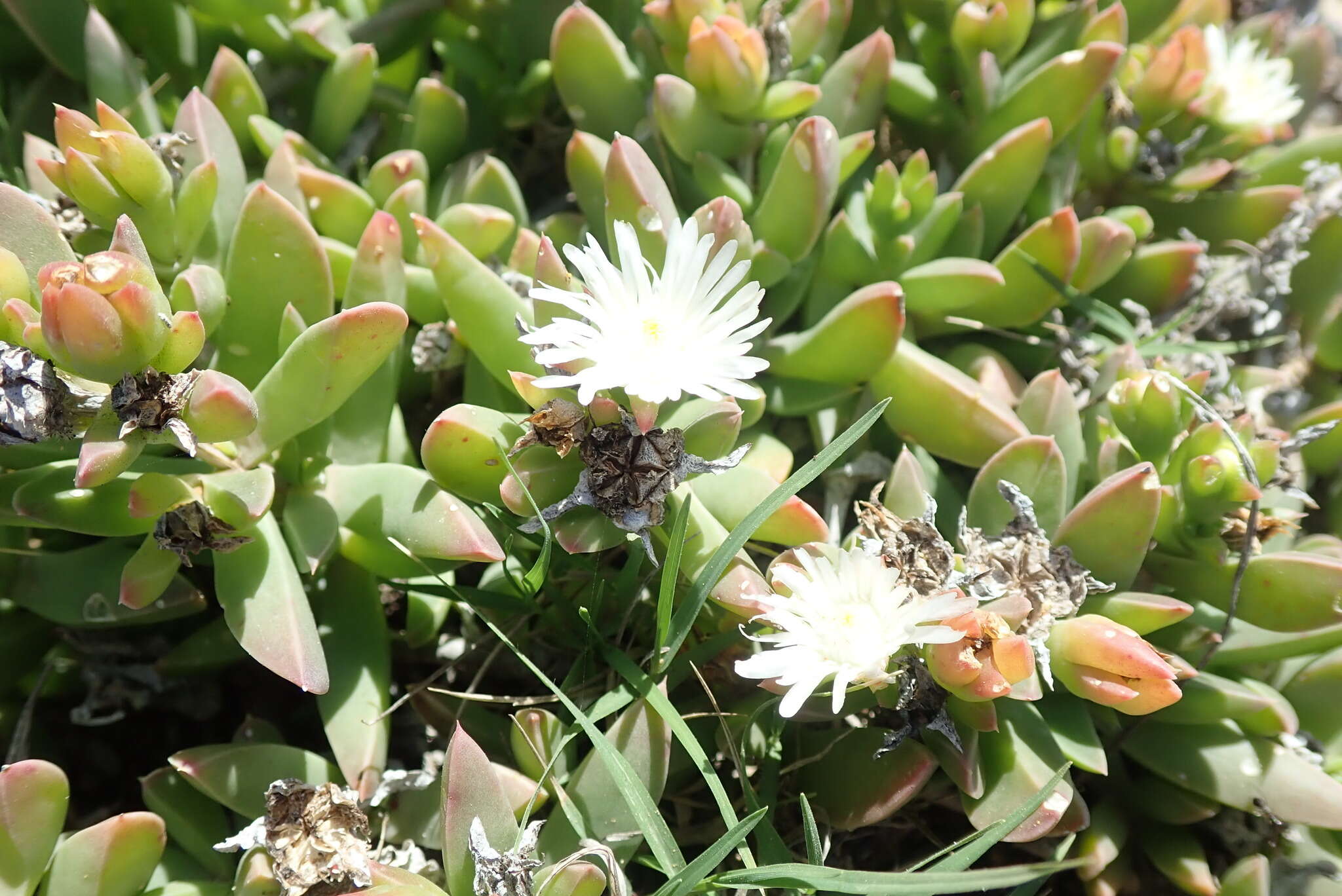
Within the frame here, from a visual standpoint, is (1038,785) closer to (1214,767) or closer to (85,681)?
A: (1214,767)

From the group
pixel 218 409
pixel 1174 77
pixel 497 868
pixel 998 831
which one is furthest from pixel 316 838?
pixel 1174 77

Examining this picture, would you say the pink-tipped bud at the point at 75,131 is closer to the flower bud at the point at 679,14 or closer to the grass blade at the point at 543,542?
the grass blade at the point at 543,542

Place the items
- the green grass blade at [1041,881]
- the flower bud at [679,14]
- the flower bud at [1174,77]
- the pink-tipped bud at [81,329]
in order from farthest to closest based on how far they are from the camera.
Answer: the flower bud at [1174,77]
the flower bud at [679,14]
the green grass blade at [1041,881]
the pink-tipped bud at [81,329]

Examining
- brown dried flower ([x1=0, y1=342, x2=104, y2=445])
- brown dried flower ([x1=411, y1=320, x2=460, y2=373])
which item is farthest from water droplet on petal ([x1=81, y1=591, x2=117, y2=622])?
brown dried flower ([x1=411, y1=320, x2=460, y2=373])

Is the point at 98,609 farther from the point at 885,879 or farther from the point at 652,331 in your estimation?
the point at 885,879

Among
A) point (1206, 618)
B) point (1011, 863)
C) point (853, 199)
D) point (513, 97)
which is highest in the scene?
point (513, 97)

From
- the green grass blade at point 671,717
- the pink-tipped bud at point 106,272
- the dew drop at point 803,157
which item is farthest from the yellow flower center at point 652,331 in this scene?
the pink-tipped bud at point 106,272

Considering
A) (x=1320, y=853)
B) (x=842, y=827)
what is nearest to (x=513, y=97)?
(x=842, y=827)
